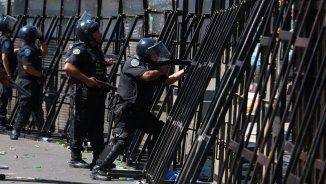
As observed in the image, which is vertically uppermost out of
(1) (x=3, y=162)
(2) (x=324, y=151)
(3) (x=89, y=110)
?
(2) (x=324, y=151)

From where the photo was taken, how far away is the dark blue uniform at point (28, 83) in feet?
49.1

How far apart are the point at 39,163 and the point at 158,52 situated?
9.10ft

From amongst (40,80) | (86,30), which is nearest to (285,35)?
(86,30)

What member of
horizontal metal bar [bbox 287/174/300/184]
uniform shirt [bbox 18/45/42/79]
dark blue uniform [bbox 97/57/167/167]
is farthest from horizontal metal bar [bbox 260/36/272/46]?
uniform shirt [bbox 18/45/42/79]

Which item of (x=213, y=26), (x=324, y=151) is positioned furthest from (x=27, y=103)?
(x=324, y=151)

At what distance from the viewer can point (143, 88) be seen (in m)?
11.1

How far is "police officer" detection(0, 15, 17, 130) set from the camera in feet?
53.1

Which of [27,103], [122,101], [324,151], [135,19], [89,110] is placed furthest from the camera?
[27,103]

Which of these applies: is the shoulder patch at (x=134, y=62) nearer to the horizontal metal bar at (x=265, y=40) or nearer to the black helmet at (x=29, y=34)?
the horizontal metal bar at (x=265, y=40)

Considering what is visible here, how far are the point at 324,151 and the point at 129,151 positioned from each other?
6.51m

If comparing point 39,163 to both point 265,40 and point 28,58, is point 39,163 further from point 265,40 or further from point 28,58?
point 265,40

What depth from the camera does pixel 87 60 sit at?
1177 cm

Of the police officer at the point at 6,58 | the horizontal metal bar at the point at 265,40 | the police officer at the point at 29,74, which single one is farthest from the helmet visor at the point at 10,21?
the horizontal metal bar at the point at 265,40

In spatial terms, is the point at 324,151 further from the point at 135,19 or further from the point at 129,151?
the point at 135,19
